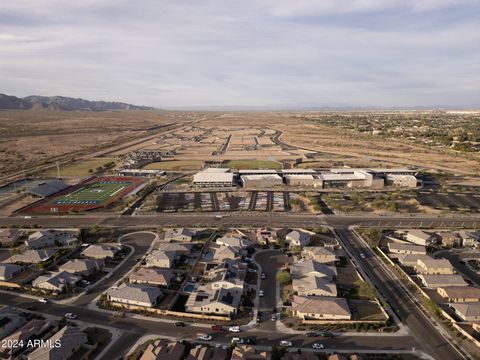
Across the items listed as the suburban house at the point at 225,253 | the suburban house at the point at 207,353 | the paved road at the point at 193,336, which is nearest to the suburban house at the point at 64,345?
the paved road at the point at 193,336

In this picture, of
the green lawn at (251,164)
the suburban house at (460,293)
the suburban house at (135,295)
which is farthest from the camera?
the green lawn at (251,164)

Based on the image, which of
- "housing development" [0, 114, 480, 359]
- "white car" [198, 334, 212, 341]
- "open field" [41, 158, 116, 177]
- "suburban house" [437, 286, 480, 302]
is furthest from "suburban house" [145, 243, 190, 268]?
"open field" [41, 158, 116, 177]

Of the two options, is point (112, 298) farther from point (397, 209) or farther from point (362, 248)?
point (397, 209)

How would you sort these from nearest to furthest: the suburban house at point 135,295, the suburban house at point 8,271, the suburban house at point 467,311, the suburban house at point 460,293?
the suburban house at point 467,311
the suburban house at point 135,295
the suburban house at point 460,293
the suburban house at point 8,271

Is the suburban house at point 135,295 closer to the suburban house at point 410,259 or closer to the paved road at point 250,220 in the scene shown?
the paved road at point 250,220

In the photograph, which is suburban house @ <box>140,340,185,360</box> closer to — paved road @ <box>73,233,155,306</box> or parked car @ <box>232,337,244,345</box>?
parked car @ <box>232,337,244,345</box>

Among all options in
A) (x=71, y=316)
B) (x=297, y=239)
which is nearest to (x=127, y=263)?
(x=71, y=316)

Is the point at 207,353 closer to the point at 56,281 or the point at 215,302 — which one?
the point at 215,302
